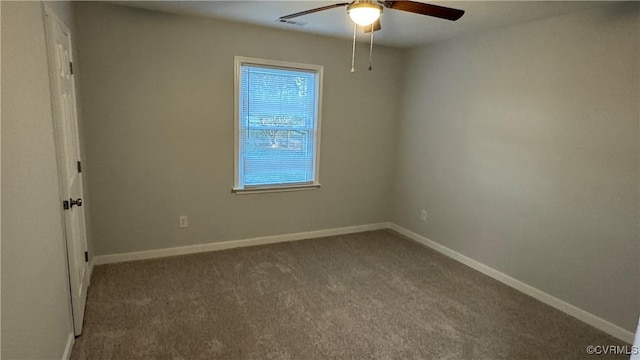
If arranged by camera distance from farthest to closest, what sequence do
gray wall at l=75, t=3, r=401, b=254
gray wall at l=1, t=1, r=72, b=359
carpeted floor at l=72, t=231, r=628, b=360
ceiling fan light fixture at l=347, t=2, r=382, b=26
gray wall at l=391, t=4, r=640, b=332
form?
gray wall at l=75, t=3, r=401, b=254 → gray wall at l=391, t=4, r=640, b=332 → carpeted floor at l=72, t=231, r=628, b=360 → ceiling fan light fixture at l=347, t=2, r=382, b=26 → gray wall at l=1, t=1, r=72, b=359

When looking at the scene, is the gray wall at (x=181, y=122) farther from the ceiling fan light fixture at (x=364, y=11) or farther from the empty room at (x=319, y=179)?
the ceiling fan light fixture at (x=364, y=11)

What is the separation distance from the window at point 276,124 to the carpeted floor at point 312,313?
0.87 meters

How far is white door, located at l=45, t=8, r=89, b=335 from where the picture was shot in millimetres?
1959

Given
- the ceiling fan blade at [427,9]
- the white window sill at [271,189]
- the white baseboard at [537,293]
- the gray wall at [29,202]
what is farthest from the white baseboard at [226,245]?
the ceiling fan blade at [427,9]

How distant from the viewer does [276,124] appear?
12.5ft

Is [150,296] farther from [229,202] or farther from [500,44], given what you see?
[500,44]

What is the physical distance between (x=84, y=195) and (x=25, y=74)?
175 centimetres

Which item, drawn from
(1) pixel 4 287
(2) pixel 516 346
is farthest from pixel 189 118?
(2) pixel 516 346

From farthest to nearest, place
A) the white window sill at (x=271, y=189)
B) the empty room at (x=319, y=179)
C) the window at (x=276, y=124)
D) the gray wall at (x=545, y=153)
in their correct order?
the white window sill at (x=271, y=189) < the window at (x=276, y=124) < the gray wall at (x=545, y=153) < the empty room at (x=319, y=179)

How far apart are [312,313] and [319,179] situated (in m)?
1.83

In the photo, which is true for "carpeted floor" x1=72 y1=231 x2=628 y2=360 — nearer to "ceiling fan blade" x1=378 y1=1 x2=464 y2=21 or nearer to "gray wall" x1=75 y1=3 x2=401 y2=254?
"gray wall" x1=75 y1=3 x2=401 y2=254

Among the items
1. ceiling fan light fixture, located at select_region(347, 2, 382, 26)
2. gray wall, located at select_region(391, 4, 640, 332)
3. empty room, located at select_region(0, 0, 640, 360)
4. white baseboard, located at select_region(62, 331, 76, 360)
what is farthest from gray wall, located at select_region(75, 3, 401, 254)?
ceiling fan light fixture, located at select_region(347, 2, 382, 26)

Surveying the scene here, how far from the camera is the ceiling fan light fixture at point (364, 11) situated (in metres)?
1.89

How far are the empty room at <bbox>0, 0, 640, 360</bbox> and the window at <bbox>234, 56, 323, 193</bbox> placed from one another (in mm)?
21
